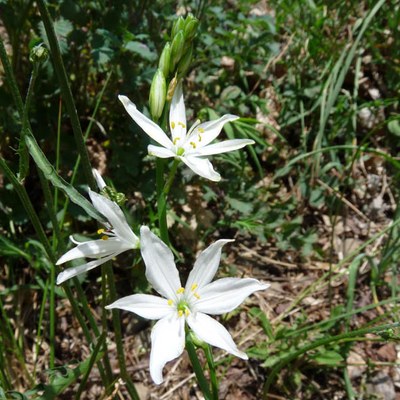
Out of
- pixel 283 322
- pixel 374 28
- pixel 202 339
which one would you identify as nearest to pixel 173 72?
pixel 202 339

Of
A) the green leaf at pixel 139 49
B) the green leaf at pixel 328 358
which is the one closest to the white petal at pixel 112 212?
the green leaf at pixel 139 49

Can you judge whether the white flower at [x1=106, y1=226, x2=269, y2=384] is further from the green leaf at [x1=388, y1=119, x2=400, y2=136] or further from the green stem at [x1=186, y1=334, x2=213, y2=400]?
the green leaf at [x1=388, y1=119, x2=400, y2=136]

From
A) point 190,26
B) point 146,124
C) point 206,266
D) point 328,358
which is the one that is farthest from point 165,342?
Answer: point 328,358

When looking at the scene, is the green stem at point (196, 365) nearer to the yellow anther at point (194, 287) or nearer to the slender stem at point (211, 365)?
the slender stem at point (211, 365)

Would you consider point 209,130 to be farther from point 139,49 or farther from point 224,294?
point 139,49

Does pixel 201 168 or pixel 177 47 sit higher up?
pixel 177 47

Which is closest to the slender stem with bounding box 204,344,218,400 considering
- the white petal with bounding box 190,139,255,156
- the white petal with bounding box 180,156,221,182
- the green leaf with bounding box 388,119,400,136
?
the white petal with bounding box 180,156,221,182
